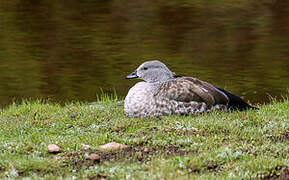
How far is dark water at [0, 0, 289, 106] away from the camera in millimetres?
24625

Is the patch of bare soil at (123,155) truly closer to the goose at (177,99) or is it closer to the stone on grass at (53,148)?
the stone on grass at (53,148)

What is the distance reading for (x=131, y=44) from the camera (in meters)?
33.8

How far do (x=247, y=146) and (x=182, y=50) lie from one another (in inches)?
881

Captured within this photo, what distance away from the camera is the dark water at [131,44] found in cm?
2462

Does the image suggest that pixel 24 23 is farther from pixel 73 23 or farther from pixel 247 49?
pixel 247 49

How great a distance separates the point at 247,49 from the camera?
1292 inches

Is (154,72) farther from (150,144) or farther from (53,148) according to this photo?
(53,148)

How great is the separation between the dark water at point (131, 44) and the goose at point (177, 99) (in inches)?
272

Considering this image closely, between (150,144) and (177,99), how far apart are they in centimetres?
281

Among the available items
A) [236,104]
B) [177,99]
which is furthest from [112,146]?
[236,104]

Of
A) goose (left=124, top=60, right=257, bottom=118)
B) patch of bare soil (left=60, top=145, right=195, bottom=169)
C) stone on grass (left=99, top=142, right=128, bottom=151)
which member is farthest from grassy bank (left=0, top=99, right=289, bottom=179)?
goose (left=124, top=60, right=257, bottom=118)

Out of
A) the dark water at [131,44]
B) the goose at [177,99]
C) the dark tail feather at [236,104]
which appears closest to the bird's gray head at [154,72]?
the goose at [177,99]

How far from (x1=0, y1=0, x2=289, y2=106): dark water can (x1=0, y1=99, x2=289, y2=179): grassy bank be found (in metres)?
7.62

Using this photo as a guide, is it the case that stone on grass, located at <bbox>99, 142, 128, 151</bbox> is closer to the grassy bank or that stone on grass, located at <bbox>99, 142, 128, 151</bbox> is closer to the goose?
the grassy bank
